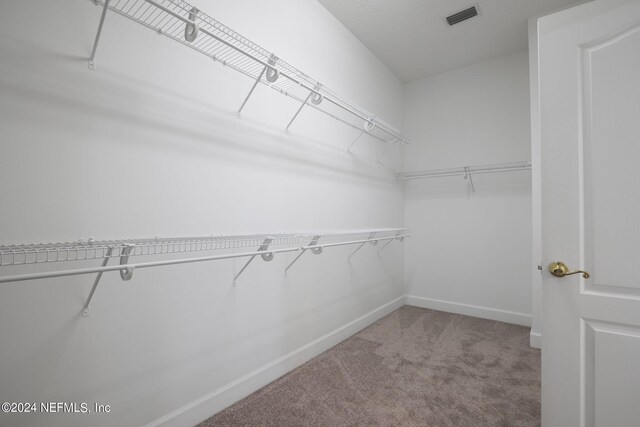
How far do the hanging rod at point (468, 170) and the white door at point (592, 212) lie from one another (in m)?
1.65

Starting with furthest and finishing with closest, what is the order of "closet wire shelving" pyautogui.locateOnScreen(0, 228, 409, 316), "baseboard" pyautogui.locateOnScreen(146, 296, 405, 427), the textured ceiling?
1. the textured ceiling
2. "baseboard" pyautogui.locateOnScreen(146, 296, 405, 427)
3. "closet wire shelving" pyautogui.locateOnScreen(0, 228, 409, 316)

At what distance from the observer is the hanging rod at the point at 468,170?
2.71 meters

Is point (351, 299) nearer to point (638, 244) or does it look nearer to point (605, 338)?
point (605, 338)

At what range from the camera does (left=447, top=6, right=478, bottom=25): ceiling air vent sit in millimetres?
2316

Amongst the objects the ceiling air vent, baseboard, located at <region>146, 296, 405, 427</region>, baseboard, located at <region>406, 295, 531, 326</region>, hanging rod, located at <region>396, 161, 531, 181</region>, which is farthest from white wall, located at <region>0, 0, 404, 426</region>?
baseboard, located at <region>406, 295, 531, 326</region>

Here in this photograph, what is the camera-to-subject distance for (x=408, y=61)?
122 inches

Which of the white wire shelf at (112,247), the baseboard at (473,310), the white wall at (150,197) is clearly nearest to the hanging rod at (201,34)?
the white wall at (150,197)

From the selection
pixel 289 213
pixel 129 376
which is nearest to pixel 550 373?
pixel 289 213

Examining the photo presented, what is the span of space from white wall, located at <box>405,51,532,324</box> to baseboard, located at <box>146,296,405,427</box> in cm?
133

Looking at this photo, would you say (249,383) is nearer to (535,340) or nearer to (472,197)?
(535,340)

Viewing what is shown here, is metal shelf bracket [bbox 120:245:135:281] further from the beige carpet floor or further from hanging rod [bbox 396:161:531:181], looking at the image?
hanging rod [bbox 396:161:531:181]

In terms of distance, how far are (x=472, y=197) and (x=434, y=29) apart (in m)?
1.70

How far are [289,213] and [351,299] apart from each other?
1.11 meters

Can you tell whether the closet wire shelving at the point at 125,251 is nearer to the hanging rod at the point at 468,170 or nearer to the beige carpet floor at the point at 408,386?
the beige carpet floor at the point at 408,386
